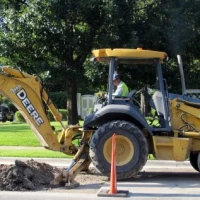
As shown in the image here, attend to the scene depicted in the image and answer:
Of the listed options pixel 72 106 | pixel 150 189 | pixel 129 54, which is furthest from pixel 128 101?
pixel 72 106

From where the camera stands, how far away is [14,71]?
33.4 feet

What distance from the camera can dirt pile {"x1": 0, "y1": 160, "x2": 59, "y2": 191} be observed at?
9047mm

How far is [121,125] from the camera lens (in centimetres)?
995

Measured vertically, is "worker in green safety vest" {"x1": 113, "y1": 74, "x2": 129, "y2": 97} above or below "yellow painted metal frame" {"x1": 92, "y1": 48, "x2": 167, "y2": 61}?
below

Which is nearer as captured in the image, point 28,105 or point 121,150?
point 121,150

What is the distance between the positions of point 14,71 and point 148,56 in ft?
9.01

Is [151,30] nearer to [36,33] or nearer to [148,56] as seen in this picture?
[36,33]

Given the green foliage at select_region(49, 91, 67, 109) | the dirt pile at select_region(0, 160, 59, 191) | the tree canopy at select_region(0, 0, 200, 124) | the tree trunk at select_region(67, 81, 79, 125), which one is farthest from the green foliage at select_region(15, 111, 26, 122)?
the dirt pile at select_region(0, 160, 59, 191)

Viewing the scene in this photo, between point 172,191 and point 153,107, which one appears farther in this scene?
point 153,107

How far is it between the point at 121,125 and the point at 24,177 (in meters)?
2.15

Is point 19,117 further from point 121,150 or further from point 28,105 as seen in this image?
point 121,150

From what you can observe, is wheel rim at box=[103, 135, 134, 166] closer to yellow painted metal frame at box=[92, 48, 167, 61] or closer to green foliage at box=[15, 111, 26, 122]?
yellow painted metal frame at box=[92, 48, 167, 61]

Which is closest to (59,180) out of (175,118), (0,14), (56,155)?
(175,118)

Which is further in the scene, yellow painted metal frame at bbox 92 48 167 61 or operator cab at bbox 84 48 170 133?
yellow painted metal frame at bbox 92 48 167 61
